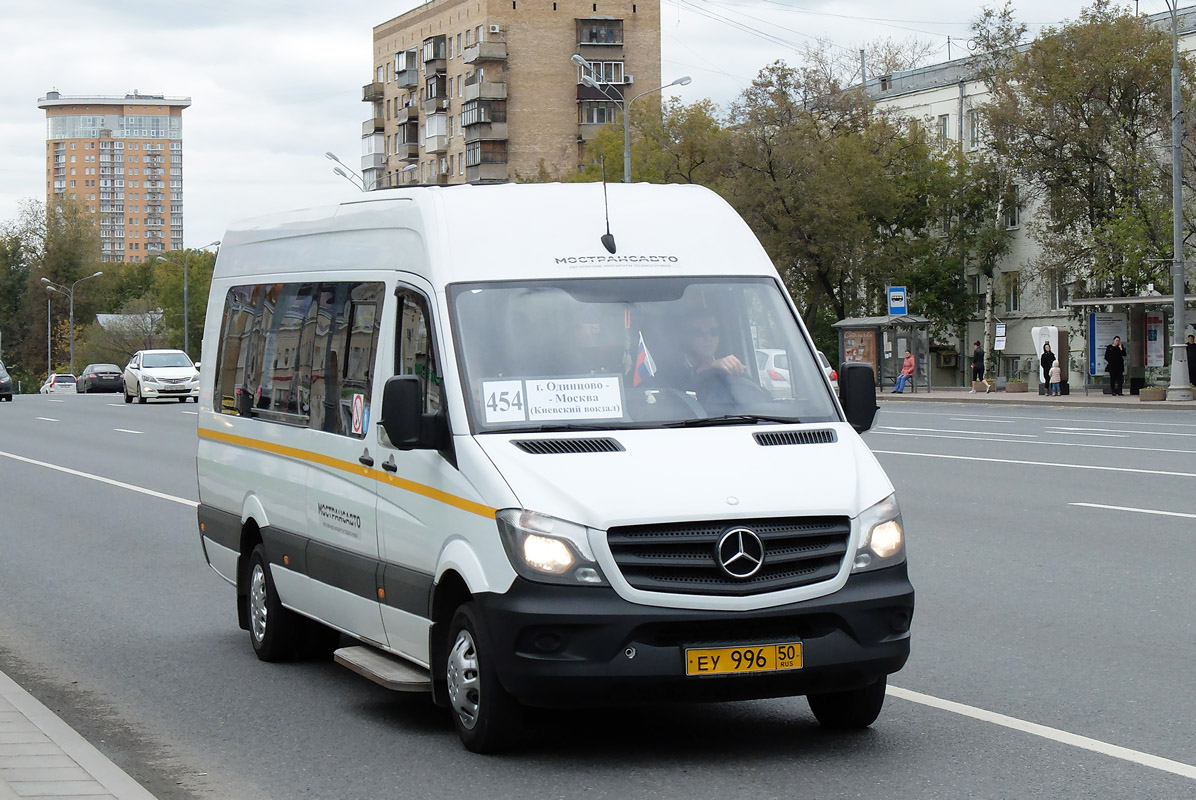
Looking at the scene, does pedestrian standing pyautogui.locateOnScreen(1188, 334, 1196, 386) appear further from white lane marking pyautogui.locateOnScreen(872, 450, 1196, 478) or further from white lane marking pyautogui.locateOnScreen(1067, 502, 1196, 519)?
white lane marking pyautogui.locateOnScreen(1067, 502, 1196, 519)

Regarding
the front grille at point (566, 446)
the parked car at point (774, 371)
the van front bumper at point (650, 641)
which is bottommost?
the van front bumper at point (650, 641)

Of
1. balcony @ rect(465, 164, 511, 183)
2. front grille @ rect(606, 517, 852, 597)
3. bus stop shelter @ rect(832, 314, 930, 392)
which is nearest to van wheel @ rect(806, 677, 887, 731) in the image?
front grille @ rect(606, 517, 852, 597)

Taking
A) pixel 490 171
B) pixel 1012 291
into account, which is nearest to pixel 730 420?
pixel 1012 291

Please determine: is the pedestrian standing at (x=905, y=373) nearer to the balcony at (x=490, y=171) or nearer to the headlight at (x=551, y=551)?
the headlight at (x=551, y=551)

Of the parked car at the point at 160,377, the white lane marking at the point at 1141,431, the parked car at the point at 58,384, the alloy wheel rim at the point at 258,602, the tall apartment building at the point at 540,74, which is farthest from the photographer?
the tall apartment building at the point at 540,74

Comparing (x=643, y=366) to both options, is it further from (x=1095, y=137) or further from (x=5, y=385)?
(x=5, y=385)

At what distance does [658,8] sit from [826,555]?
327ft

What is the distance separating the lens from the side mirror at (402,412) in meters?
6.41

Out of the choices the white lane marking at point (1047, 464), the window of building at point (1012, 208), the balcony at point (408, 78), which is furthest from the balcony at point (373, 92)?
the white lane marking at point (1047, 464)

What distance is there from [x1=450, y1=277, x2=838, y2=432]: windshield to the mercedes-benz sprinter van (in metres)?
0.01

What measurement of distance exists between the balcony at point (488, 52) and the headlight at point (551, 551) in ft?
315

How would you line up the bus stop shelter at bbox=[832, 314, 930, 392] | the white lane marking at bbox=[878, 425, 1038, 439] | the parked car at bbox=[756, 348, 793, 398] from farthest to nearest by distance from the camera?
1. the bus stop shelter at bbox=[832, 314, 930, 392]
2. the white lane marking at bbox=[878, 425, 1038, 439]
3. the parked car at bbox=[756, 348, 793, 398]

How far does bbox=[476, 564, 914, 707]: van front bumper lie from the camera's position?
19.3ft

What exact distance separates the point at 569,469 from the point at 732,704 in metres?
1.68
